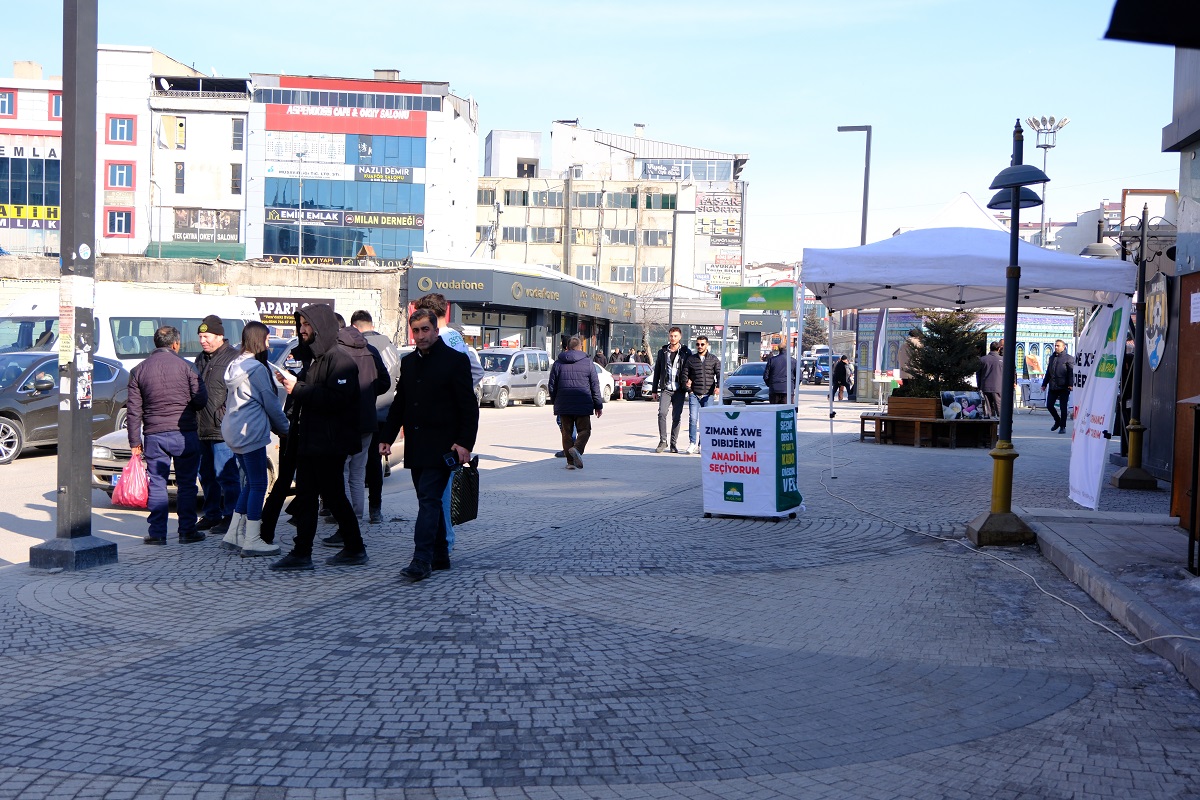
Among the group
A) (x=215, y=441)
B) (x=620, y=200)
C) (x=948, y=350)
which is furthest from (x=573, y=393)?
(x=620, y=200)

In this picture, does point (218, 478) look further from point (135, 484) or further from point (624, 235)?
point (624, 235)

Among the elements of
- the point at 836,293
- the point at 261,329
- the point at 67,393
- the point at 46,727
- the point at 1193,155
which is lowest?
the point at 46,727

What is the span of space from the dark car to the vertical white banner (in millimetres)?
12161

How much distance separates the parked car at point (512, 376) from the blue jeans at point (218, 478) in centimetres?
2057

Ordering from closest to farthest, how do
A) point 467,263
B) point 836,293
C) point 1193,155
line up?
point 1193,155, point 836,293, point 467,263

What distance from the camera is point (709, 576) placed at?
7.81m

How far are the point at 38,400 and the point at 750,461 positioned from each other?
10613 millimetres

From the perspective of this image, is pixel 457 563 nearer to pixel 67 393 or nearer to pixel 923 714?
pixel 67 393

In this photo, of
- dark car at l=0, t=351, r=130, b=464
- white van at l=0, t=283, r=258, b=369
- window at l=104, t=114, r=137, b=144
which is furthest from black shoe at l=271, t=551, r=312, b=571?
window at l=104, t=114, r=137, b=144

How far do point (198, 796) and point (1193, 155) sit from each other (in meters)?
10.3

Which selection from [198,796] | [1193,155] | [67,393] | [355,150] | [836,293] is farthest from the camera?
[355,150]

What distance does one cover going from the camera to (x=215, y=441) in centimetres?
911

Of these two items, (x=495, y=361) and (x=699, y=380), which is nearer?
(x=699, y=380)

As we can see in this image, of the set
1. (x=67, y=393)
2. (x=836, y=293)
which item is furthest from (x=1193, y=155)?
(x=67, y=393)
